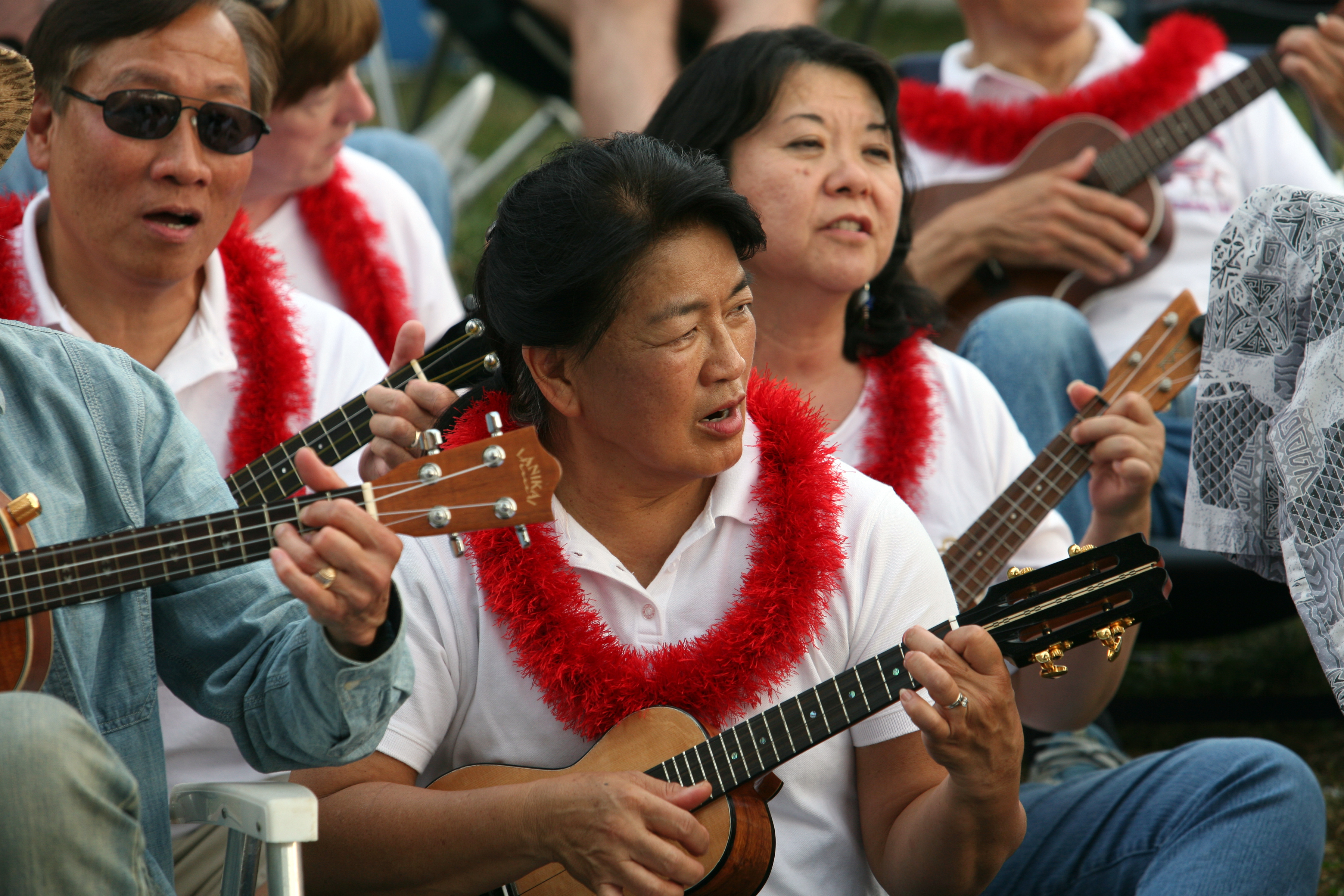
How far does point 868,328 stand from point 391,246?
1322 mm

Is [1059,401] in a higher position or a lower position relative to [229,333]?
lower

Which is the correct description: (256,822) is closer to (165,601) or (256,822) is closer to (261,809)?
(261,809)

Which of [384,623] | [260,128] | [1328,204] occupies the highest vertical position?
[260,128]

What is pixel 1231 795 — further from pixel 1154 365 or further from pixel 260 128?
pixel 260 128

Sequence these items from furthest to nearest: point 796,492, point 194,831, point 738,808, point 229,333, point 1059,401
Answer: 1. point 1059,401
2. point 229,333
3. point 194,831
4. point 796,492
5. point 738,808

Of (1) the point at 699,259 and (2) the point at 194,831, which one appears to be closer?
(1) the point at 699,259

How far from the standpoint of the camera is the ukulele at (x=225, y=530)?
1647 millimetres

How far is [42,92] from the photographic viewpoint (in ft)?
8.49

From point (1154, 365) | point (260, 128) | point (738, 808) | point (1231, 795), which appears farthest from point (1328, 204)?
point (260, 128)

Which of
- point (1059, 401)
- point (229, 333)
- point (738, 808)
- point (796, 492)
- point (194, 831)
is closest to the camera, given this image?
point (738, 808)

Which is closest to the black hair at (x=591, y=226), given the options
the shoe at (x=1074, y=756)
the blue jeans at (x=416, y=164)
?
the shoe at (x=1074, y=756)

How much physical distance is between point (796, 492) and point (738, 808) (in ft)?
1.54

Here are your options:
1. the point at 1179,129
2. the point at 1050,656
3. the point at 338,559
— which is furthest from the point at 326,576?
the point at 1179,129

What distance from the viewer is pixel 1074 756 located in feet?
9.80
